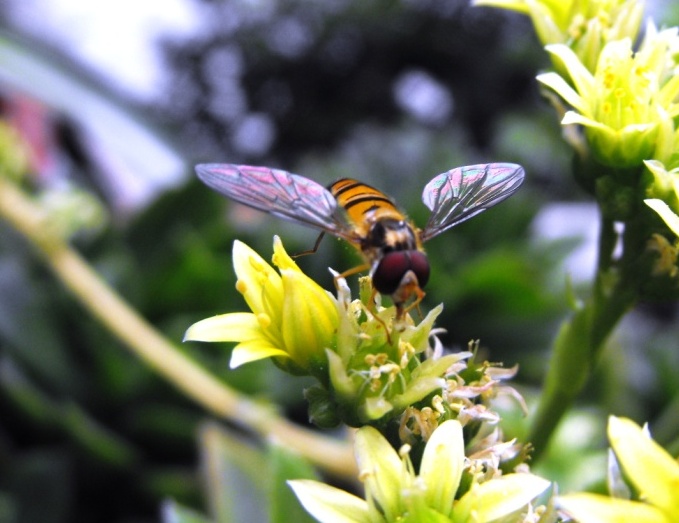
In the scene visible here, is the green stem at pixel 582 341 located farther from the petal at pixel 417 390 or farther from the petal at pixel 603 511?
the petal at pixel 603 511

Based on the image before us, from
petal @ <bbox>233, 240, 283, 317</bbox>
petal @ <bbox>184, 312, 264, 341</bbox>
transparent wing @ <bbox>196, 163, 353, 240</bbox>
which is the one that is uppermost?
transparent wing @ <bbox>196, 163, 353, 240</bbox>

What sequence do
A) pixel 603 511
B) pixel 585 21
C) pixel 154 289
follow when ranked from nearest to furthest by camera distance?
pixel 603 511
pixel 585 21
pixel 154 289

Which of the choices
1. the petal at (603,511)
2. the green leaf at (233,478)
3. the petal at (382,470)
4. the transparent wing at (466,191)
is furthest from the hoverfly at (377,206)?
the green leaf at (233,478)

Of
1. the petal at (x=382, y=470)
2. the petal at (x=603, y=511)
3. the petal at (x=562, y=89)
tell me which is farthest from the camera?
the petal at (x=562, y=89)

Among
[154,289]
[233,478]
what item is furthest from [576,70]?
[154,289]

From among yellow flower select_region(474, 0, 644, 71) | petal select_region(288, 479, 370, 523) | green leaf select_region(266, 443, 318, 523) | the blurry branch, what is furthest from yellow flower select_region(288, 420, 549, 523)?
the blurry branch

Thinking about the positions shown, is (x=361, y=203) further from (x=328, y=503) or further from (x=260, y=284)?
(x=328, y=503)

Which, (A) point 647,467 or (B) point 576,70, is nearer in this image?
(A) point 647,467

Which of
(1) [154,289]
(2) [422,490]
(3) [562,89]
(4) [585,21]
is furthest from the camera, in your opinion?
(1) [154,289]

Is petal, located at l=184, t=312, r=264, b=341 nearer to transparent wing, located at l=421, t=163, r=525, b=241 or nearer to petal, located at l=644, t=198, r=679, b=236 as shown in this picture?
transparent wing, located at l=421, t=163, r=525, b=241
